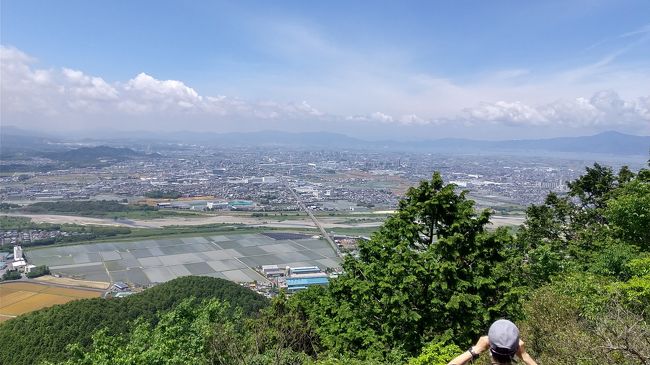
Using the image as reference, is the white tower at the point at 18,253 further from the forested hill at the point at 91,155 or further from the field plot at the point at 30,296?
the forested hill at the point at 91,155

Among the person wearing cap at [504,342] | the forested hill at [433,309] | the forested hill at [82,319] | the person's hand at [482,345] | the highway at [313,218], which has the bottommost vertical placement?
the highway at [313,218]

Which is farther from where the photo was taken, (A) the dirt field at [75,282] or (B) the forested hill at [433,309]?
(A) the dirt field at [75,282]

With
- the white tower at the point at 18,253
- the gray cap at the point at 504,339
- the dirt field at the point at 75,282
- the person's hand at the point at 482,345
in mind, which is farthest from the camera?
the white tower at the point at 18,253

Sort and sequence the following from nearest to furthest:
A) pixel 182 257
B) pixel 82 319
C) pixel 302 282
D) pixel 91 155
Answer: pixel 82 319 < pixel 302 282 < pixel 182 257 < pixel 91 155

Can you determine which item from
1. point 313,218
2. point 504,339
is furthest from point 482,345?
point 313,218

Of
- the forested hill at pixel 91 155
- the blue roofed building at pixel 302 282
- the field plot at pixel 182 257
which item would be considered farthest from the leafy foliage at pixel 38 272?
the forested hill at pixel 91 155

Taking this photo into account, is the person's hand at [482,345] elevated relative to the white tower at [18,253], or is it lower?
elevated

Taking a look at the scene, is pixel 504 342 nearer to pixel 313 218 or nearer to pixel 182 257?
pixel 182 257

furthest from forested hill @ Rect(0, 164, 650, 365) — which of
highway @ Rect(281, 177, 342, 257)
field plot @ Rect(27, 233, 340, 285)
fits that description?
highway @ Rect(281, 177, 342, 257)
